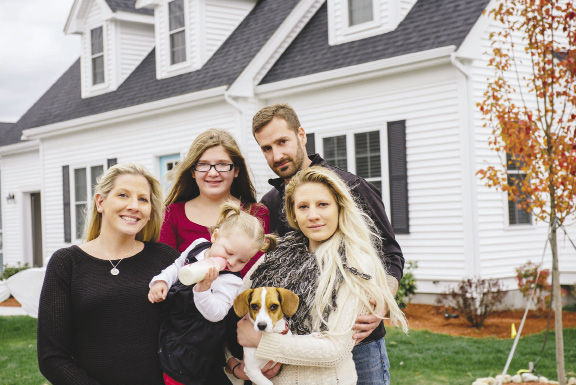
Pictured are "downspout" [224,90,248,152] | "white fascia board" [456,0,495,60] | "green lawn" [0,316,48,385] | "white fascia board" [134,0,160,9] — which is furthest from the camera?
"white fascia board" [134,0,160,9]

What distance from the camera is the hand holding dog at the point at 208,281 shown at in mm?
2783

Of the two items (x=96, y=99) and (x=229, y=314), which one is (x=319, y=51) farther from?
(x=229, y=314)

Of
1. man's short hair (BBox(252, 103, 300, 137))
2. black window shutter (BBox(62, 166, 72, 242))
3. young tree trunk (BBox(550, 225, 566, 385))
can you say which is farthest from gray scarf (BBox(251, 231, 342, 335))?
black window shutter (BBox(62, 166, 72, 242))

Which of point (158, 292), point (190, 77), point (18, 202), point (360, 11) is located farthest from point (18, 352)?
point (18, 202)

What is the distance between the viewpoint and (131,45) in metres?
16.2

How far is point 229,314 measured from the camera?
3.04 meters

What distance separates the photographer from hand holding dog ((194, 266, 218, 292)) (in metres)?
2.78

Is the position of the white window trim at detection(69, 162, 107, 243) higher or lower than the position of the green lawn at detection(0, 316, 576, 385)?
higher

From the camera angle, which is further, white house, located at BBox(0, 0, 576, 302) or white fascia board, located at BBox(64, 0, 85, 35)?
white fascia board, located at BBox(64, 0, 85, 35)

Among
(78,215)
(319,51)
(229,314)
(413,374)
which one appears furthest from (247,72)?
(229,314)

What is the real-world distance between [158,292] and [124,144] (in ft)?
41.8

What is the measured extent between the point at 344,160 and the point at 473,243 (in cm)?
264

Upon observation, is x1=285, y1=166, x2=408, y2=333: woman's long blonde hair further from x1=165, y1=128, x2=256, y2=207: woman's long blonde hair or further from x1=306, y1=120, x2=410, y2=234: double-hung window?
x1=306, y1=120, x2=410, y2=234: double-hung window

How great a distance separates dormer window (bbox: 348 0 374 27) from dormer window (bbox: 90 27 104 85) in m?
6.94
